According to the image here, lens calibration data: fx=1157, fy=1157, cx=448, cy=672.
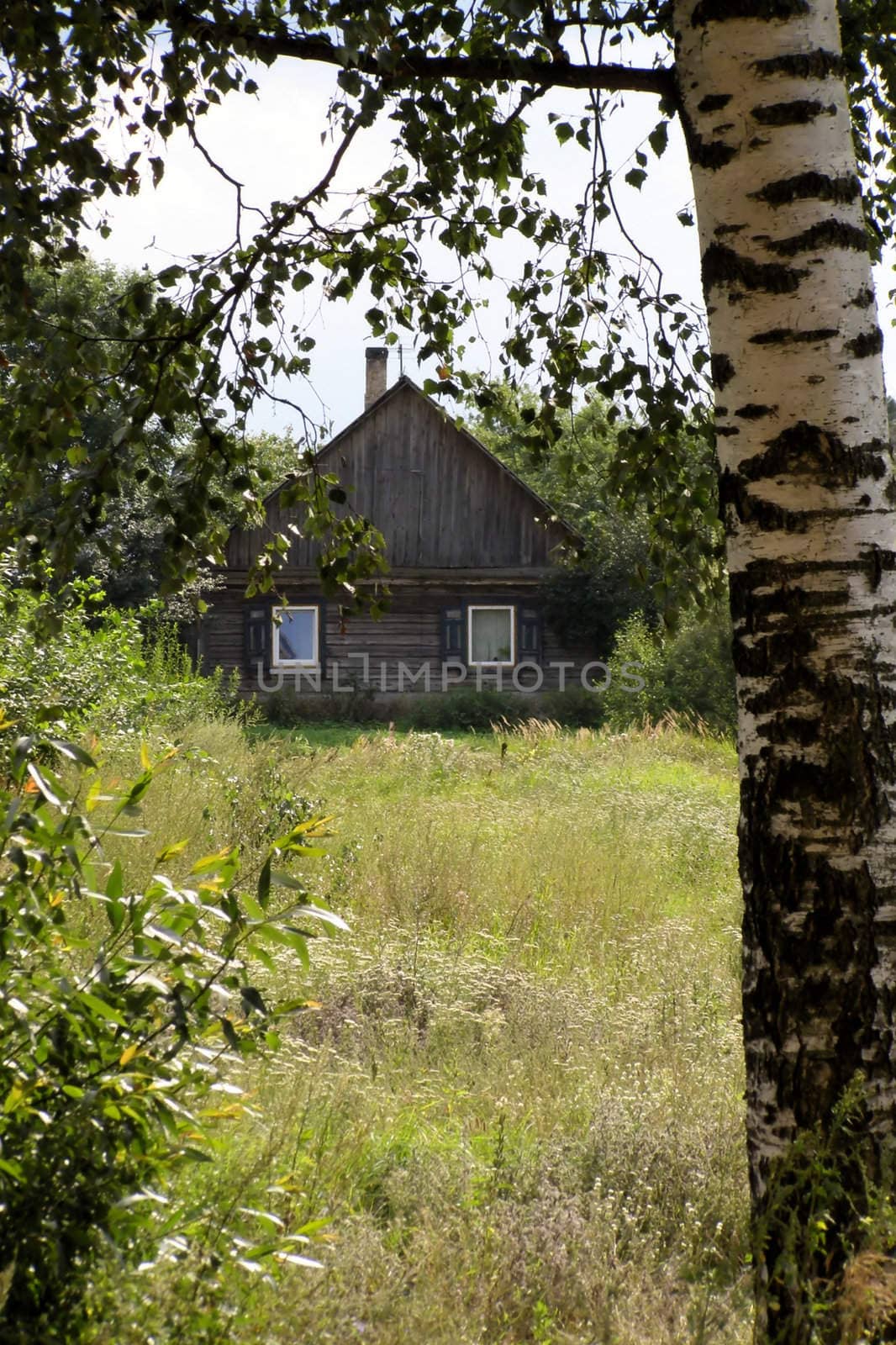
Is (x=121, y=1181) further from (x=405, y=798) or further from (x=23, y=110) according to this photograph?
(x=405, y=798)

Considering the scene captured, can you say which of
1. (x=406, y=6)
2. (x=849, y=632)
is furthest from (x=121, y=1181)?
(x=406, y=6)

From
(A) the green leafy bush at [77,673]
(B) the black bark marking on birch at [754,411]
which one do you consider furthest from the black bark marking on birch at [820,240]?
(A) the green leafy bush at [77,673]

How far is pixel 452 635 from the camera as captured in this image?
24406 millimetres

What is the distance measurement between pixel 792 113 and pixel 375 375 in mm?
24463

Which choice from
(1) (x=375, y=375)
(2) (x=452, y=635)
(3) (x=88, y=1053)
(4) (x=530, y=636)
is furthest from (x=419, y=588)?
(3) (x=88, y=1053)

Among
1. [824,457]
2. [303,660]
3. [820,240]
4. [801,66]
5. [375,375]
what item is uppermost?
[375,375]

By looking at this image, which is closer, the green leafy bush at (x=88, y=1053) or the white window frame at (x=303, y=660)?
the green leafy bush at (x=88, y=1053)

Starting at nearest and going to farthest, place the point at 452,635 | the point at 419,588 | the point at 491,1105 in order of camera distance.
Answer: the point at 491,1105
the point at 419,588
the point at 452,635

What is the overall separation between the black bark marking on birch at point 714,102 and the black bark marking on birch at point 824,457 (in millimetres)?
734

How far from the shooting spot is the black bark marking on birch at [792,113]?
2.47m

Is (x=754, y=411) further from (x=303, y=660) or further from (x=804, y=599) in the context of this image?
(x=303, y=660)

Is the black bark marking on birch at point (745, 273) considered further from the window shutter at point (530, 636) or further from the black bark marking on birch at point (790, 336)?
the window shutter at point (530, 636)

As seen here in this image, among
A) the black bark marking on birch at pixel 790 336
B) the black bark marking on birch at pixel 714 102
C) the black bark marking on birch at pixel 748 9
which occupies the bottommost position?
the black bark marking on birch at pixel 790 336

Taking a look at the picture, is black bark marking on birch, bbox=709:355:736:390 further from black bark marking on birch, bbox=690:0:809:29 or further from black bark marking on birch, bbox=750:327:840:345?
black bark marking on birch, bbox=690:0:809:29
